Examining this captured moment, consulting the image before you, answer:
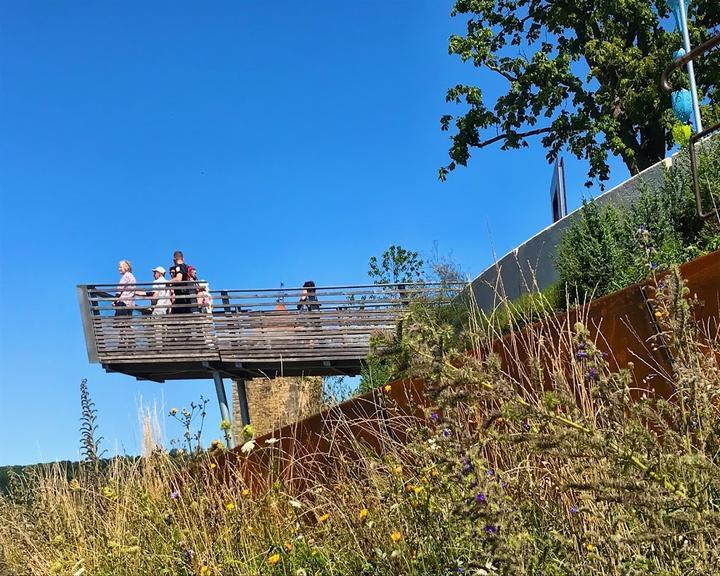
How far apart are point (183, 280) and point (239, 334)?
1.87 meters

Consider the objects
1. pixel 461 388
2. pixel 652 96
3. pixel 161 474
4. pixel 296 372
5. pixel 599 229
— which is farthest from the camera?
pixel 296 372

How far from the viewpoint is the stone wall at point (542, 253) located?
320 inches

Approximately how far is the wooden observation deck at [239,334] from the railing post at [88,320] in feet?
0.07

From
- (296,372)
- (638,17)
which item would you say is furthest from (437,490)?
(638,17)

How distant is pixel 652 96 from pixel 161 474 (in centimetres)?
1451

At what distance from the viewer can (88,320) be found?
1709cm

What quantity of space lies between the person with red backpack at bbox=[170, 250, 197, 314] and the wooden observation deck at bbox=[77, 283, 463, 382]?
296 millimetres

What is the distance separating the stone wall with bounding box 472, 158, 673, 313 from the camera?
8117mm

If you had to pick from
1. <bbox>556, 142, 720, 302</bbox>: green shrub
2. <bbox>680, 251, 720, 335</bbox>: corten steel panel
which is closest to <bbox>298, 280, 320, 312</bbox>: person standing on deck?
<bbox>556, 142, 720, 302</bbox>: green shrub

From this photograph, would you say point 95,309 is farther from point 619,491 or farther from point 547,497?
point 619,491

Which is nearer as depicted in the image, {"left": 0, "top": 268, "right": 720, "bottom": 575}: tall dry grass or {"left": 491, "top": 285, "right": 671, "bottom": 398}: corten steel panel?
{"left": 0, "top": 268, "right": 720, "bottom": 575}: tall dry grass

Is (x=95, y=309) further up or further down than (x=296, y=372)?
further up

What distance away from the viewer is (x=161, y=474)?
545 cm

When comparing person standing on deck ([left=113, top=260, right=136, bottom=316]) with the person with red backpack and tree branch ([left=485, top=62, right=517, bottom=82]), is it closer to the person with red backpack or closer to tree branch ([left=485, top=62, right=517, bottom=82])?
the person with red backpack
